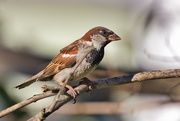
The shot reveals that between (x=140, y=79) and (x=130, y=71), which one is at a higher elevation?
(x=140, y=79)

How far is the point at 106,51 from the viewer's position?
16.7 ft

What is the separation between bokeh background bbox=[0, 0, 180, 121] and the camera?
4141 millimetres

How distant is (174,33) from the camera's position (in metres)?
5.30

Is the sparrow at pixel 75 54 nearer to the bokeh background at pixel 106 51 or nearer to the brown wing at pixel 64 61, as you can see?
the brown wing at pixel 64 61

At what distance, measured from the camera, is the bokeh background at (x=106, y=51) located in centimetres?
414

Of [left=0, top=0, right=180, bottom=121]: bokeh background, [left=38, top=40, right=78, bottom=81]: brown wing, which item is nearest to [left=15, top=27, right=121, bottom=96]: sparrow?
[left=38, top=40, right=78, bottom=81]: brown wing

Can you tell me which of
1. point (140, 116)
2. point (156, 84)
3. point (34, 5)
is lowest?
point (140, 116)

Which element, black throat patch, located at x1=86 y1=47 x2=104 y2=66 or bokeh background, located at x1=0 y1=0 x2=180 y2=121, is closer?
black throat patch, located at x1=86 y1=47 x2=104 y2=66

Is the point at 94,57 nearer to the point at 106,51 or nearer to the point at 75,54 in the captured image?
the point at 75,54

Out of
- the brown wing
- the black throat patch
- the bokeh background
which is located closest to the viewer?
the black throat patch

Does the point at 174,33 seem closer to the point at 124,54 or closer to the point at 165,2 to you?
the point at 165,2

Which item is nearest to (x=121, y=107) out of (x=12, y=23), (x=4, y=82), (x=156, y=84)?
(x=156, y=84)

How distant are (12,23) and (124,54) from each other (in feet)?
6.82

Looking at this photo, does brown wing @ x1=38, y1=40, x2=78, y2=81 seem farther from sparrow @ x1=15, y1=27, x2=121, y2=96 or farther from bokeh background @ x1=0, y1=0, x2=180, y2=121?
bokeh background @ x1=0, y1=0, x2=180, y2=121
